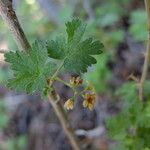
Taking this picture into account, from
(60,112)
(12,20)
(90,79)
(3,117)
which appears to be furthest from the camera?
(3,117)

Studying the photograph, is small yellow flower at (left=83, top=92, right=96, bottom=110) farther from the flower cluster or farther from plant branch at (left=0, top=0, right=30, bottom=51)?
plant branch at (left=0, top=0, right=30, bottom=51)

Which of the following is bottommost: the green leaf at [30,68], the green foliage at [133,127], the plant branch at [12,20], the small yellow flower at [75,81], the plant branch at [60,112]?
the green foliage at [133,127]

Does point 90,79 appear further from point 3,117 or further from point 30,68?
point 30,68

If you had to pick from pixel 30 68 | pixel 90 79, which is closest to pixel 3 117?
pixel 90 79

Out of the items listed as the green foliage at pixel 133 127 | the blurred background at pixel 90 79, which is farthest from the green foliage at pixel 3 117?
the green foliage at pixel 133 127

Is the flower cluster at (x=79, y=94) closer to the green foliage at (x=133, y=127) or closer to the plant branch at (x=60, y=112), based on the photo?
the plant branch at (x=60, y=112)

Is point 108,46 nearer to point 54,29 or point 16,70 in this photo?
point 54,29

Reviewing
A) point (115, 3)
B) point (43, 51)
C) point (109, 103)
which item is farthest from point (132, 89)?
point (115, 3)
